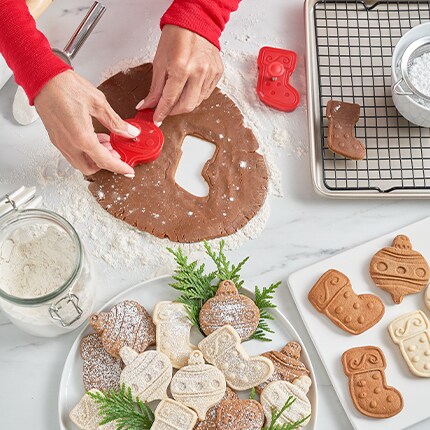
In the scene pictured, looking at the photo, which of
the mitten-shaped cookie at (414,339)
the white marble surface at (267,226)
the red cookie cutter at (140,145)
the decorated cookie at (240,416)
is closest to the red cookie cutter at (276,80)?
the white marble surface at (267,226)

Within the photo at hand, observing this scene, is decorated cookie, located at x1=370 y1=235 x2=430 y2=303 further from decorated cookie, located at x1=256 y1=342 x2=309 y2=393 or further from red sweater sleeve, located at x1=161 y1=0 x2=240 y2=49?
red sweater sleeve, located at x1=161 y1=0 x2=240 y2=49

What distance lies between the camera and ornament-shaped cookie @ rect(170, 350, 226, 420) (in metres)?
1.04

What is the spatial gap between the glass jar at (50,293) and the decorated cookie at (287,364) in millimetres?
309

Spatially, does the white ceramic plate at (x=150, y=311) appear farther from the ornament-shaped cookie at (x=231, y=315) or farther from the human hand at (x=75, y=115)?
the human hand at (x=75, y=115)

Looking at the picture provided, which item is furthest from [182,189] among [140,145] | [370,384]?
[370,384]

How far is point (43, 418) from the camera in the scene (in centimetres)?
110

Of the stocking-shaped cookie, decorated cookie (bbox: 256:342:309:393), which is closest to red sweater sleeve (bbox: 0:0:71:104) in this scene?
the stocking-shaped cookie

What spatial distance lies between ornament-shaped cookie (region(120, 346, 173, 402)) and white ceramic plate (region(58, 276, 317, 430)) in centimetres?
8

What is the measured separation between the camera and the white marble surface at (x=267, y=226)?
1.11 metres

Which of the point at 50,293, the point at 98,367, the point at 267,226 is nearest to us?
the point at 50,293

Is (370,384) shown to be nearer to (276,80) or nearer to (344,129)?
(344,129)

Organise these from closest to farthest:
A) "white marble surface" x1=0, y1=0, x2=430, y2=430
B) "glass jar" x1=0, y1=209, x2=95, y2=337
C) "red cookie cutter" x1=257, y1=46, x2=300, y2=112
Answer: "glass jar" x1=0, y1=209, x2=95, y2=337
"white marble surface" x1=0, y1=0, x2=430, y2=430
"red cookie cutter" x1=257, y1=46, x2=300, y2=112

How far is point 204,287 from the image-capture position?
1.13 meters

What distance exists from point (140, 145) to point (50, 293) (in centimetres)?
32
